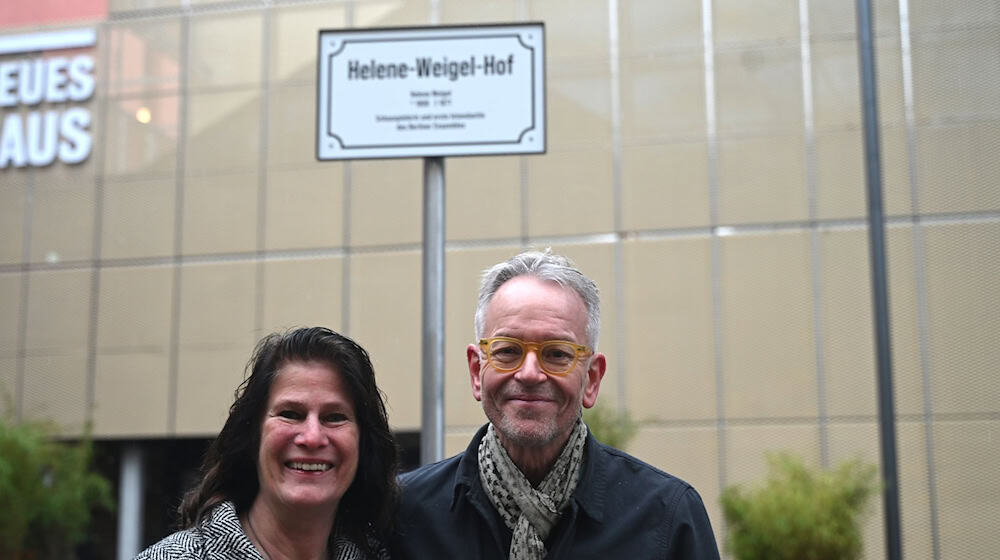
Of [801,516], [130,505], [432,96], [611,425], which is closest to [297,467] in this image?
[432,96]

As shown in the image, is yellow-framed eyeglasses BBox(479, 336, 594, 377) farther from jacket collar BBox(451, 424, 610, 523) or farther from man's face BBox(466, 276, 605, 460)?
jacket collar BBox(451, 424, 610, 523)

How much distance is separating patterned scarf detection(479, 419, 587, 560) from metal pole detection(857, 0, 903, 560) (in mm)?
5206

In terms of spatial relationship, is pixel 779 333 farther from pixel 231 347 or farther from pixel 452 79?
pixel 452 79

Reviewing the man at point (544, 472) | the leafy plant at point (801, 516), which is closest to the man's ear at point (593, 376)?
the man at point (544, 472)

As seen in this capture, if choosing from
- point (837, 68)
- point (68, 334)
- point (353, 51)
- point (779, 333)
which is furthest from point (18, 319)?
point (353, 51)

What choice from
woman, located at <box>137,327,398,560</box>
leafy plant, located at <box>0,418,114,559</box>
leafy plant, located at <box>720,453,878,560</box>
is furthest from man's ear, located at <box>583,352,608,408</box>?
leafy plant, located at <box>0,418,114,559</box>

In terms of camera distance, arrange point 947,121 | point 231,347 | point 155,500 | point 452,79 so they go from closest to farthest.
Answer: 1. point 452,79
2. point 947,121
3. point 231,347
4. point 155,500

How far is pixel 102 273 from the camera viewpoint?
51.6 ft

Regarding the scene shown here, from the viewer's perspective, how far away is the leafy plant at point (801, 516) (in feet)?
37.1

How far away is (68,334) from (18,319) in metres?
0.80

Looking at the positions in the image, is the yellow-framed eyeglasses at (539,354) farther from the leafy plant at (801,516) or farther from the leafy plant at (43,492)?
the leafy plant at (43,492)

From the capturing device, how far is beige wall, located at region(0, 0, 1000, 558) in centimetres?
1353

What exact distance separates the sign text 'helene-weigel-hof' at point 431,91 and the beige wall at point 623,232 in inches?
420

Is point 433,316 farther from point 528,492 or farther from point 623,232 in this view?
point 623,232
